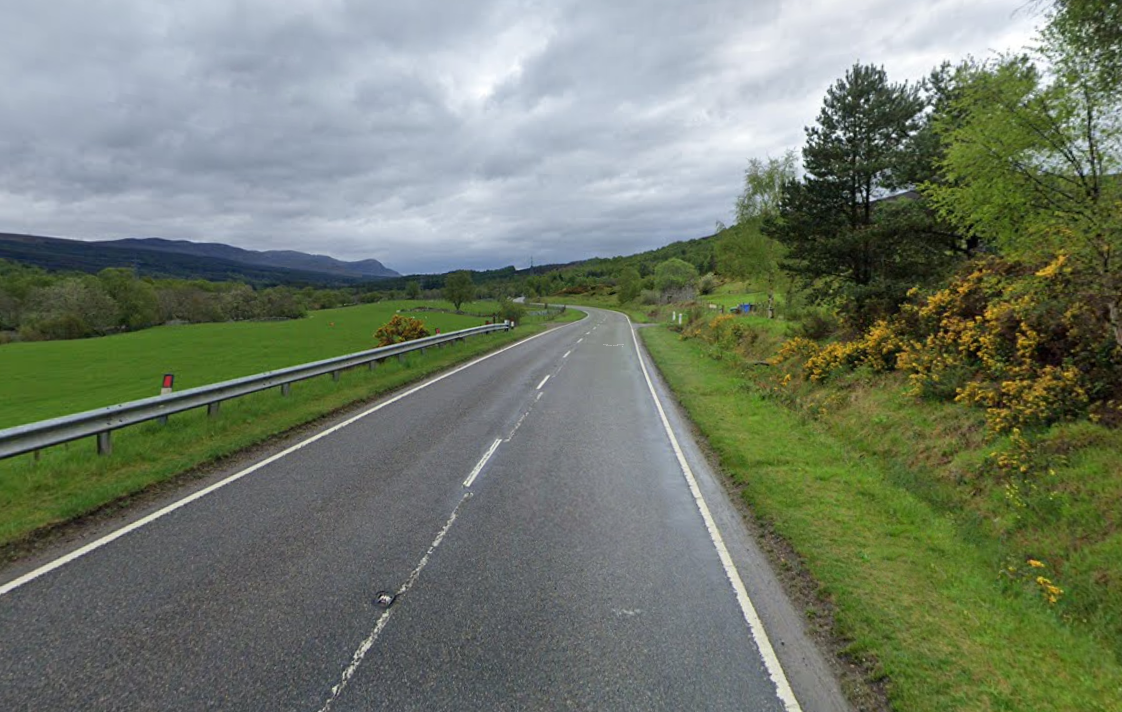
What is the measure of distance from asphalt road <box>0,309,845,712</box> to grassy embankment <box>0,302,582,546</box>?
1282 millimetres

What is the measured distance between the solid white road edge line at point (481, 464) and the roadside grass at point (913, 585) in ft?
12.7

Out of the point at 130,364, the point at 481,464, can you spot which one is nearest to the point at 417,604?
the point at 481,464

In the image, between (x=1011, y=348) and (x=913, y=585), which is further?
(x=1011, y=348)

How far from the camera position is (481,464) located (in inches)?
301

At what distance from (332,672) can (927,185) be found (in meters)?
13.3

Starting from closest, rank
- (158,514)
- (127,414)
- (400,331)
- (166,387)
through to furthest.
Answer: (158,514) < (127,414) < (166,387) < (400,331)

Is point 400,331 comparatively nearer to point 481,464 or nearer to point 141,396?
point 141,396

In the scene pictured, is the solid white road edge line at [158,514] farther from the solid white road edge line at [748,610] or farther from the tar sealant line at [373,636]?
the solid white road edge line at [748,610]

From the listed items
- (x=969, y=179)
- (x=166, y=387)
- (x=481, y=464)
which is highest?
(x=969, y=179)

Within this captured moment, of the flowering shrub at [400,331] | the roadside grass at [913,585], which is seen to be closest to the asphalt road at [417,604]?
the roadside grass at [913,585]

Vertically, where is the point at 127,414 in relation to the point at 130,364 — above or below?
above

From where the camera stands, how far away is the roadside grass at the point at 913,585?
341 cm

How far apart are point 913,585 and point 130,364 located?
39608 millimetres

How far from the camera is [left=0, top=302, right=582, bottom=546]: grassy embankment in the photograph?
617cm
